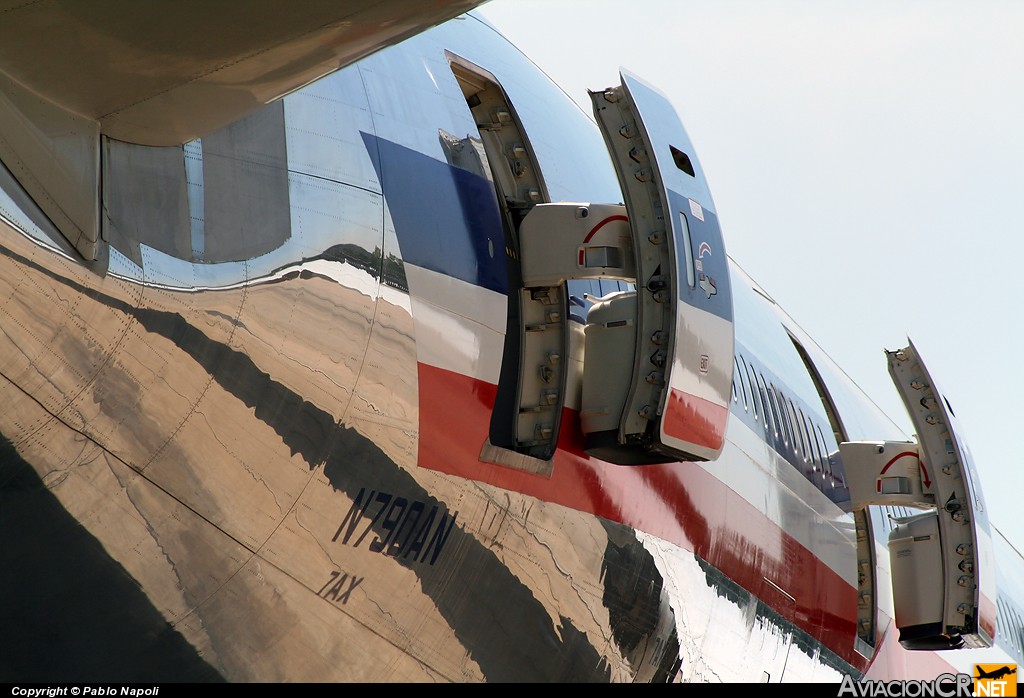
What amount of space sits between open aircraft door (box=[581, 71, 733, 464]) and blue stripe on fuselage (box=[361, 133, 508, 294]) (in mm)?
631

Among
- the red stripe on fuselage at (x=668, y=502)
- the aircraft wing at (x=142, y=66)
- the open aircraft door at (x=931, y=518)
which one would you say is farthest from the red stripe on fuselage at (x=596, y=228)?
the open aircraft door at (x=931, y=518)

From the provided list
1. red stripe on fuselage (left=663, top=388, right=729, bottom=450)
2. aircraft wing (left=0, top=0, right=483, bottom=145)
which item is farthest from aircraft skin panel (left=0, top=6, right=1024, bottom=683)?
red stripe on fuselage (left=663, top=388, right=729, bottom=450)

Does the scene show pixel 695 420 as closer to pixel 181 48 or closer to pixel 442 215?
pixel 442 215

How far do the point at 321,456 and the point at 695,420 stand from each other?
5.96 feet

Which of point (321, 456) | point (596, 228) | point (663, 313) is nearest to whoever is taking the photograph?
point (321, 456)

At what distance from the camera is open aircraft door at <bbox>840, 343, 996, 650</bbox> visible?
29.9 feet

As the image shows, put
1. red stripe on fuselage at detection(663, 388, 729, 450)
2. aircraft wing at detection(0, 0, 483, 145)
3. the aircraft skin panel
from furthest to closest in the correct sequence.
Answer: red stripe on fuselage at detection(663, 388, 729, 450) < the aircraft skin panel < aircraft wing at detection(0, 0, 483, 145)

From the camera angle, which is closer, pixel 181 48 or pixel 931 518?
pixel 181 48

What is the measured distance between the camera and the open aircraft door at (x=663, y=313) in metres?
5.63

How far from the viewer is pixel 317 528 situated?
4898mm

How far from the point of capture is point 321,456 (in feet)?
16.0

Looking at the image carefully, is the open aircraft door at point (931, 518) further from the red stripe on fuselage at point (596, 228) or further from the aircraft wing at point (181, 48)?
the aircraft wing at point (181, 48)

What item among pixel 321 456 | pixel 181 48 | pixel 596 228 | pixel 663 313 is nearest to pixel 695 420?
pixel 663 313

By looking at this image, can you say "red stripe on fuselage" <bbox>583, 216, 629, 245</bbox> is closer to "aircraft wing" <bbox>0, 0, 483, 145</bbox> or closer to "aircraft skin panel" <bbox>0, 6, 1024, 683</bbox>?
"aircraft skin panel" <bbox>0, 6, 1024, 683</bbox>
